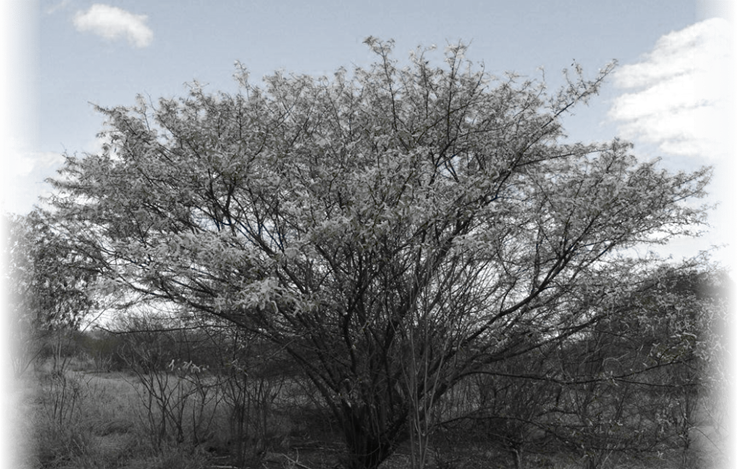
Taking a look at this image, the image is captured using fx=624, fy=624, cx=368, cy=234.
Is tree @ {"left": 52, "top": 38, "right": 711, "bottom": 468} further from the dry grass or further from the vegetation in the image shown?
the dry grass

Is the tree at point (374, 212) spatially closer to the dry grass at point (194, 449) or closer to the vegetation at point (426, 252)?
the vegetation at point (426, 252)

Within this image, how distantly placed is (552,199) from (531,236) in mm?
533

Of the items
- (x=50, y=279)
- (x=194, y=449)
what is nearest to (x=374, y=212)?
(x=50, y=279)

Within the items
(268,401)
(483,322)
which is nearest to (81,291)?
(268,401)

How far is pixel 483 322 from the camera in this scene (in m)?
5.13

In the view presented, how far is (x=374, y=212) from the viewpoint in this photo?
3.88 meters

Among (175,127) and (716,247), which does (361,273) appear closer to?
(175,127)

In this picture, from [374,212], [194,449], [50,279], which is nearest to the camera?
[374,212]

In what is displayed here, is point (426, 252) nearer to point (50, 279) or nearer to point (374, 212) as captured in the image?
point (374, 212)

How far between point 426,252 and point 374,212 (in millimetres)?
615

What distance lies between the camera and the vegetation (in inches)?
179

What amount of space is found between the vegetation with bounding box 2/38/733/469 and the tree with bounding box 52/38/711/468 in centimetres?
2

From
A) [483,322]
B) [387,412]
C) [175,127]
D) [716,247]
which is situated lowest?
[387,412]

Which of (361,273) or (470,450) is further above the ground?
(361,273)
